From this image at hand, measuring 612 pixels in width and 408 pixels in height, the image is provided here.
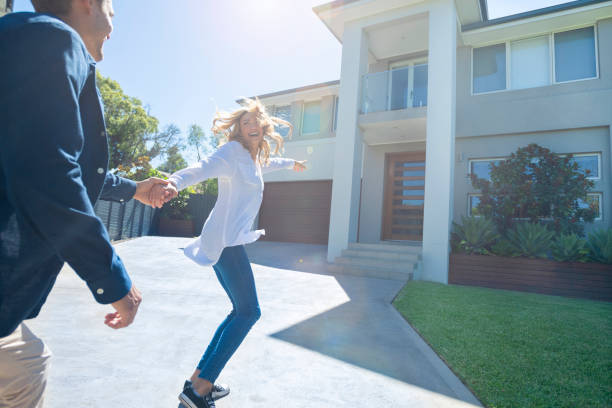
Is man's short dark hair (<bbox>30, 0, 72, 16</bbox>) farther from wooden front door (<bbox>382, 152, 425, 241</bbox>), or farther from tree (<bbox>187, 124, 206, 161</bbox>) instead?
tree (<bbox>187, 124, 206, 161</bbox>)

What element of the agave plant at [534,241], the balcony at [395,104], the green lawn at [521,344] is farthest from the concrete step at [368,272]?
the balcony at [395,104]

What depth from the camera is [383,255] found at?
7707 mm

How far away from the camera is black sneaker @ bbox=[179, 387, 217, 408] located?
1.92 metres

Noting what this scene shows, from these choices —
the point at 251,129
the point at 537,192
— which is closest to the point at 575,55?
the point at 537,192

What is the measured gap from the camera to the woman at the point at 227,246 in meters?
1.97

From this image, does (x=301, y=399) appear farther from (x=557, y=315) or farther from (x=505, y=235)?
(x=505, y=235)

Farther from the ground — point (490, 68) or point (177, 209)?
point (490, 68)

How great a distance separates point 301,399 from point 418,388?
84cm

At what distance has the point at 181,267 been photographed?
6898 mm

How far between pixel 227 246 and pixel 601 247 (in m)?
7.33

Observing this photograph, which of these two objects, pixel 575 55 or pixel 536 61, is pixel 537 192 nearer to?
pixel 536 61

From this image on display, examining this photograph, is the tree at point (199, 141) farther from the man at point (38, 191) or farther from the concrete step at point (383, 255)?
the man at point (38, 191)

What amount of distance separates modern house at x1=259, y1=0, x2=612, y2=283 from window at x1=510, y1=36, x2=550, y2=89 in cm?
3

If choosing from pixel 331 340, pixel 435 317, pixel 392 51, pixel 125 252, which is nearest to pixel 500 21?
pixel 392 51
